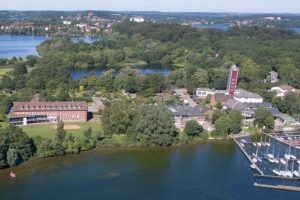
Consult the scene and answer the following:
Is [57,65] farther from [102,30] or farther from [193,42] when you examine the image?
[102,30]

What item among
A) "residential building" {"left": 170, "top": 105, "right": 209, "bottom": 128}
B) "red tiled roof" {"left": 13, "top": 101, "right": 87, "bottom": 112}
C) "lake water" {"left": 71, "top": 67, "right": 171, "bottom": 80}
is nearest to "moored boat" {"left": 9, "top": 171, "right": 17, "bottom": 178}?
"red tiled roof" {"left": 13, "top": 101, "right": 87, "bottom": 112}

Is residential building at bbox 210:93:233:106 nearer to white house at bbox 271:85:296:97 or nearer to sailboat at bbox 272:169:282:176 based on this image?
white house at bbox 271:85:296:97

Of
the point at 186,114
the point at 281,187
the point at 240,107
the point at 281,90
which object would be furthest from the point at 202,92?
the point at 281,187

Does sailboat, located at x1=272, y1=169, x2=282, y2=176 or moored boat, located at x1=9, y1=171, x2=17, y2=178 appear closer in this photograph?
moored boat, located at x1=9, y1=171, x2=17, y2=178

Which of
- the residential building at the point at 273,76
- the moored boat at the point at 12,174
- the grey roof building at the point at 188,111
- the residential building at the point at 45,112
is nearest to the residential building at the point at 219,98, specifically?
the grey roof building at the point at 188,111

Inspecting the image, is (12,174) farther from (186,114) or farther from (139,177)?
(186,114)

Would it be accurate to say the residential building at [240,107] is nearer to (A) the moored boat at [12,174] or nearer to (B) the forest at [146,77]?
(B) the forest at [146,77]
